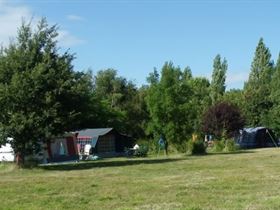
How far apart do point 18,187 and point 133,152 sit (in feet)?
111

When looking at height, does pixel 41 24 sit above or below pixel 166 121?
above

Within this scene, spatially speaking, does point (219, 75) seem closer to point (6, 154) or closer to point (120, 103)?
point (120, 103)

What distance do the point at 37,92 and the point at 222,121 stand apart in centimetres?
2912

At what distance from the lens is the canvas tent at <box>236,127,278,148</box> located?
205ft

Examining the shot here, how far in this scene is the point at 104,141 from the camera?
59094 millimetres

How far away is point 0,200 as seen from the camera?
1399 centimetres

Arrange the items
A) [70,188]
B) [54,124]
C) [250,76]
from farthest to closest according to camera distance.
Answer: [250,76] → [54,124] → [70,188]

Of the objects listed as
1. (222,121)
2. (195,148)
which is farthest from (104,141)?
(195,148)

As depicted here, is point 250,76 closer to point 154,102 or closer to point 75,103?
point 154,102

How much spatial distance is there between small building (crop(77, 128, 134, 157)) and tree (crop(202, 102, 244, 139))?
359 inches

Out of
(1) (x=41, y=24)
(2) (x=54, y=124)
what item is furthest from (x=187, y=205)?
(1) (x=41, y=24)

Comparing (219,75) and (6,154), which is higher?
(219,75)

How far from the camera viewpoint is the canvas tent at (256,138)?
62609 mm

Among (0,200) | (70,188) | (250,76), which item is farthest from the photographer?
(250,76)
